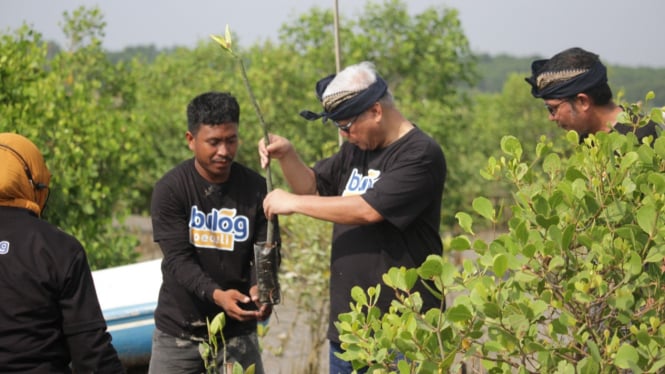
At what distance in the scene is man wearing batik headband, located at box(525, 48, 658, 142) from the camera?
4133mm

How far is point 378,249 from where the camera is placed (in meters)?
4.19

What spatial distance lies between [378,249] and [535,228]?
1.32 meters

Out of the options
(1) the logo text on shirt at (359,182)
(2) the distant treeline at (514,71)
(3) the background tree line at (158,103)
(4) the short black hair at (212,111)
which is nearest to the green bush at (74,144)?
(3) the background tree line at (158,103)

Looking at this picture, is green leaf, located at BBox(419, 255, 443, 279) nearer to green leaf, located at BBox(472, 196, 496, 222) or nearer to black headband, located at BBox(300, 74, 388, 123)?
green leaf, located at BBox(472, 196, 496, 222)

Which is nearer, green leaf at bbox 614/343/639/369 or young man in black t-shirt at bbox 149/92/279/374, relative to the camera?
green leaf at bbox 614/343/639/369

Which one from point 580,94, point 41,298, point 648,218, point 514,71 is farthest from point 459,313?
point 514,71

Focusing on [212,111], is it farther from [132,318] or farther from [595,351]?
[132,318]

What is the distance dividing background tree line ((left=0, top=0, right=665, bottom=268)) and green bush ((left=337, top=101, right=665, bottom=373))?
5.08 meters

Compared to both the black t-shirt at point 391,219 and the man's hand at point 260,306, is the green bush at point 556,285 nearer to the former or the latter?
the black t-shirt at point 391,219

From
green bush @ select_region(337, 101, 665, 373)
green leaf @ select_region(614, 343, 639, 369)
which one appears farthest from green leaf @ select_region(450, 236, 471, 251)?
green leaf @ select_region(614, 343, 639, 369)

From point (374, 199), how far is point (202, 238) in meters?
0.87

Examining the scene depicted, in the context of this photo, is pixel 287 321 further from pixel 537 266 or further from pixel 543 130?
pixel 543 130

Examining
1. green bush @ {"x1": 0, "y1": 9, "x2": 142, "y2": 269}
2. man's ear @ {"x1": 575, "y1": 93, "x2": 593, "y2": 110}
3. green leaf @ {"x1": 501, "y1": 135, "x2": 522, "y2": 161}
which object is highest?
green leaf @ {"x1": 501, "y1": 135, "x2": 522, "y2": 161}

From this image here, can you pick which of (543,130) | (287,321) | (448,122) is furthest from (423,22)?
(543,130)
